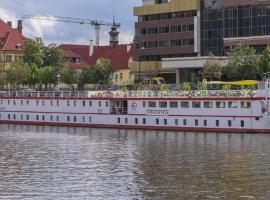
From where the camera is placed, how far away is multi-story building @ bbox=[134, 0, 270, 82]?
140 metres

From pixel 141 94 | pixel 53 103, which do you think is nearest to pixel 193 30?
pixel 53 103

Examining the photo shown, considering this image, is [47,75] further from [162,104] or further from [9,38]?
[162,104]

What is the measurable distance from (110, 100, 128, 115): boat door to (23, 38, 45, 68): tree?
184 feet

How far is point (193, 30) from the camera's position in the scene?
15025 cm

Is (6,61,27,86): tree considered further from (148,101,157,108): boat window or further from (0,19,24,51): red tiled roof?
(148,101,157,108): boat window

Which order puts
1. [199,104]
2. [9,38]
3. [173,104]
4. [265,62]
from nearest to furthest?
[199,104] < [173,104] < [265,62] < [9,38]

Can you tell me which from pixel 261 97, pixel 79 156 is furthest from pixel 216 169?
pixel 261 97

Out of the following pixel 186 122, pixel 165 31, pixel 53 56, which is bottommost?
pixel 186 122

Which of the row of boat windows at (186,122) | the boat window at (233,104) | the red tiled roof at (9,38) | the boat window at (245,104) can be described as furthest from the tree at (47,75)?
the boat window at (245,104)

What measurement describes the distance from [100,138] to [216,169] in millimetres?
31194

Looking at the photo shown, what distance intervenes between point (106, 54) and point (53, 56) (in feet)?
65.8

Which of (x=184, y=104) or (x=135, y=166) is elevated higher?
(x=184, y=104)

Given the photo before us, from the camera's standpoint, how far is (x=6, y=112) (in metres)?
121

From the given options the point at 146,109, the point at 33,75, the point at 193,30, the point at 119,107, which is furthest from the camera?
the point at 33,75
